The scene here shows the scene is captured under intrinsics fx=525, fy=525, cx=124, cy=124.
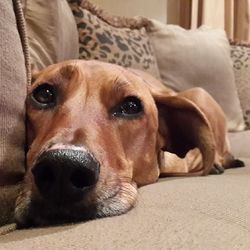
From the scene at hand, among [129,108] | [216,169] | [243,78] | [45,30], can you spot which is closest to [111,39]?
[45,30]

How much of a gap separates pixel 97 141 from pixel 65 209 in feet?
0.53

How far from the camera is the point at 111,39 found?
2020mm

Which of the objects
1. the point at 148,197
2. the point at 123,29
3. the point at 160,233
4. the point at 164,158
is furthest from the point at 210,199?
the point at 123,29

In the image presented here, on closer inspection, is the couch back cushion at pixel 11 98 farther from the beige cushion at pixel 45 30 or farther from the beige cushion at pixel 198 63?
the beige cushion at pixel 198 63

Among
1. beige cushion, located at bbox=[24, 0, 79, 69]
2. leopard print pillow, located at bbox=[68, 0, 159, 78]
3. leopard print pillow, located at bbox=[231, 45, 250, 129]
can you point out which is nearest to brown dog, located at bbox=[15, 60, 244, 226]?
beige cushion, located at bbox=[24, 0, 79, 69]

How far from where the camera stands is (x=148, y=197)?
3.10 ft

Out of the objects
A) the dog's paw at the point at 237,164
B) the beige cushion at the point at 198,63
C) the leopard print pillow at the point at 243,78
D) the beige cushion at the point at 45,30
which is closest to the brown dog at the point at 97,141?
the dog's paw at the point at 237,164

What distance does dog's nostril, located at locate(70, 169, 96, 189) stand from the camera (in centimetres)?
81

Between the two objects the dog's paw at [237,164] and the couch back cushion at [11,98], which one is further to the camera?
the dog's paw at [237,164]

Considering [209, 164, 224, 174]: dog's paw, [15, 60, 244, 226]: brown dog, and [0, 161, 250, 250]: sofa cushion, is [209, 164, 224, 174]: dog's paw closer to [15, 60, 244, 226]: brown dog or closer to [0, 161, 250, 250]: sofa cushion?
[15, 60, 244, 226]: brown dog

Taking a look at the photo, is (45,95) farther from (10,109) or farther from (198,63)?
(198,63)

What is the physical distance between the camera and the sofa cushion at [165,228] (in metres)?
0.65

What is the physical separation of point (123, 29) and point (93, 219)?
1.45 metres

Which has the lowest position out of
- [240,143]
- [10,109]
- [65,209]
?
[240,143]
